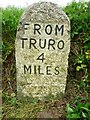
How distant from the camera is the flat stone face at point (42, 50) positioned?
4.08 m

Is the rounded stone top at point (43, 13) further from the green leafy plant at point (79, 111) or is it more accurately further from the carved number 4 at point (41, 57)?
the green leafy plant at point (79, 111)

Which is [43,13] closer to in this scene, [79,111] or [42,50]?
[42,50]

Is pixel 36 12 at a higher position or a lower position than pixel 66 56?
higher

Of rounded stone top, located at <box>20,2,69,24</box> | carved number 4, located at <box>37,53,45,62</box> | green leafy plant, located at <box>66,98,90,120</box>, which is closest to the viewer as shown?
green leafy plant, located at <box>66,98,90,120</box>

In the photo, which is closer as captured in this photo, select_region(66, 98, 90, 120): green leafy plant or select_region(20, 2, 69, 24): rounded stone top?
select_region(66, 98, 90, 120): green leafy plant

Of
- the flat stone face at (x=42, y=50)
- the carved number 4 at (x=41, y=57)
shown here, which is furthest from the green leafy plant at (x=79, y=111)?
the carved number 4 at (x=41, y=57)

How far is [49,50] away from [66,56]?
0.17m

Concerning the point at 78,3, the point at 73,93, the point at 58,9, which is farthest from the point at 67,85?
the point at 78,3

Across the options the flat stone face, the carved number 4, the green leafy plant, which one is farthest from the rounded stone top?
the green leafy plant

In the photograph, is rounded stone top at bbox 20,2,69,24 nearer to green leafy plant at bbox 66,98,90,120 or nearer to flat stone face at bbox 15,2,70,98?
flat stone face at bbox 15,2,70,98

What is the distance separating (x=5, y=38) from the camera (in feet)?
15.7

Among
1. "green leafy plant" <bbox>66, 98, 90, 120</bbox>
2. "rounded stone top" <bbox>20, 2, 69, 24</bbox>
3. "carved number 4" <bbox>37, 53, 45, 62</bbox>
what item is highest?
"rounded stone top" <bbox>20, 2, 69, 24</bbox>

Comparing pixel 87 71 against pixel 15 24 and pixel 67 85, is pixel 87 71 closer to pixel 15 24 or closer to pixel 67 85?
pixel 67 85

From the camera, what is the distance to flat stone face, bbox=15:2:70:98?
13.4 feet
